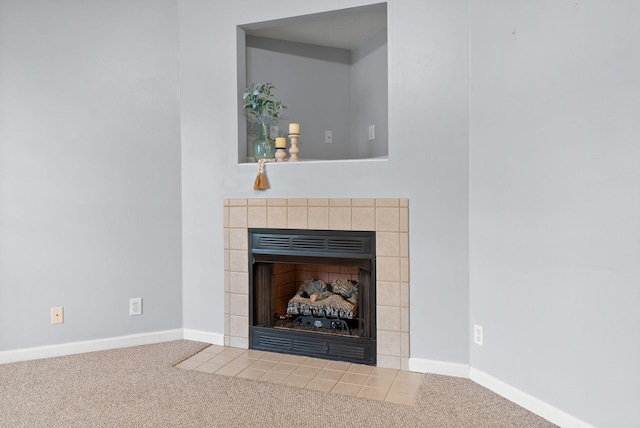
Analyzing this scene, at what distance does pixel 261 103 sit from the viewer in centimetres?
306

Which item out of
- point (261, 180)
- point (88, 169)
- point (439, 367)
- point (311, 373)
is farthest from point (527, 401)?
point (88, 169)

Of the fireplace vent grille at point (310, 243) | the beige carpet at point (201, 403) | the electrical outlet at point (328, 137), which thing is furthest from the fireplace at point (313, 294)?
the electrical outlet at point (328, 137)

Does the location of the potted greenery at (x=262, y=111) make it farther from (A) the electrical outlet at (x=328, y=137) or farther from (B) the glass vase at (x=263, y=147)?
(A) the electrical outlet at (x=328, y=137)

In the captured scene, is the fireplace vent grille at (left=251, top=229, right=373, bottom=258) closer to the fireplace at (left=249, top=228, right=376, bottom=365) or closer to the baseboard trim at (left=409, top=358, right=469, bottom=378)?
the fireplace at (left=249, top=228, right=376, bottom=365)

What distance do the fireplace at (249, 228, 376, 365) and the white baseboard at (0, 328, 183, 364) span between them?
641mm

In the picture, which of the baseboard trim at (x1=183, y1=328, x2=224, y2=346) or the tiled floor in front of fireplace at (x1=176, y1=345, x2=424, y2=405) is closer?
the tiled floor in front of fireplace at (x1=176, y1=345, x2=424, y2=405)

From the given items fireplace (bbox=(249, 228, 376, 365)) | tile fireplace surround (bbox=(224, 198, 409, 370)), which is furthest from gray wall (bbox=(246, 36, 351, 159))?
fireplace (bbox=(249, 228, 376, 365))

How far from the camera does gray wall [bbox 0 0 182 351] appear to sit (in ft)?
9.28

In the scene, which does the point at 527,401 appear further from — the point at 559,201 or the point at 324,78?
the point at 324,78

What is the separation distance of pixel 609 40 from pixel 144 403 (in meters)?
2.60

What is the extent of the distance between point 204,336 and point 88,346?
0.73 meters

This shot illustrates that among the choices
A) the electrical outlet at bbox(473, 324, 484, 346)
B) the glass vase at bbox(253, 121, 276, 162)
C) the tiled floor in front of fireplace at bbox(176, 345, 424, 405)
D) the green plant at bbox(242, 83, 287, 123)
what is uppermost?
the green plant at bbox(242, 83, 287, 123)

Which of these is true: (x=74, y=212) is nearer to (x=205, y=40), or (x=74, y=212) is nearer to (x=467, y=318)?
(x=205, y=40)

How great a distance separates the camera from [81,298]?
298cm
